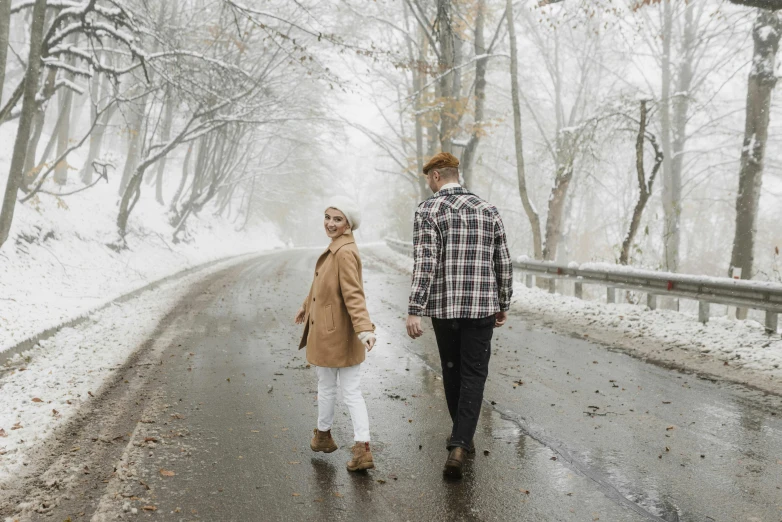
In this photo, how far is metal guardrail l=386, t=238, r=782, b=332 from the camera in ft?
25.0

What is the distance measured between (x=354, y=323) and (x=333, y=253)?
0.52 m

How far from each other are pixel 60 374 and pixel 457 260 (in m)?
4.59

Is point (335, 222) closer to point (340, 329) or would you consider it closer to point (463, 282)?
point (340, 329)

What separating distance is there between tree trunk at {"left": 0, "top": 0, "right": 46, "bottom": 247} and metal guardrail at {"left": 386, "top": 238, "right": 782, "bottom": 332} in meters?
10.6

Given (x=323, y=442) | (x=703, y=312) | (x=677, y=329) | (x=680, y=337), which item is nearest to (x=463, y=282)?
(x=323, y=442)

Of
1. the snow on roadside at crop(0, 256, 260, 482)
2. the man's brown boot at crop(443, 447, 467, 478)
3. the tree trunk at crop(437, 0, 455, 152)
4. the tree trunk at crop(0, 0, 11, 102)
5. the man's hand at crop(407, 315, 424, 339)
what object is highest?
the tree trunk at crop(437, 0, 455, 152)

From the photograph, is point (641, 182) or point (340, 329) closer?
point (340, 329)

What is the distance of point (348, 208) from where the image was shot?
13.7ft

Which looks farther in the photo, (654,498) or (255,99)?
(255,99)

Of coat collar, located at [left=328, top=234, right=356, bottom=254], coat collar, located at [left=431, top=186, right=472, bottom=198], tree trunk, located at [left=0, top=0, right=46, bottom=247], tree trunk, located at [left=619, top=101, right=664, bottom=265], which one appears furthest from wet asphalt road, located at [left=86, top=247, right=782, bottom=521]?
tree trunk, located at [left=619, top=101, right=664, bottom=265]

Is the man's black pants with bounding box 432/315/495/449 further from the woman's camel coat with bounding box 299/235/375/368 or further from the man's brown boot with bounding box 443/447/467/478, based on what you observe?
the woman's camel coat with bounding box 299/235/375/368

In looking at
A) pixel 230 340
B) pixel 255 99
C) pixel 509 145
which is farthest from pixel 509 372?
pixel 509 145

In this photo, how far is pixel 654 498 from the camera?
11.4 feet

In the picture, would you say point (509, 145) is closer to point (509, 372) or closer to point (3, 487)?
point (509, 372)
